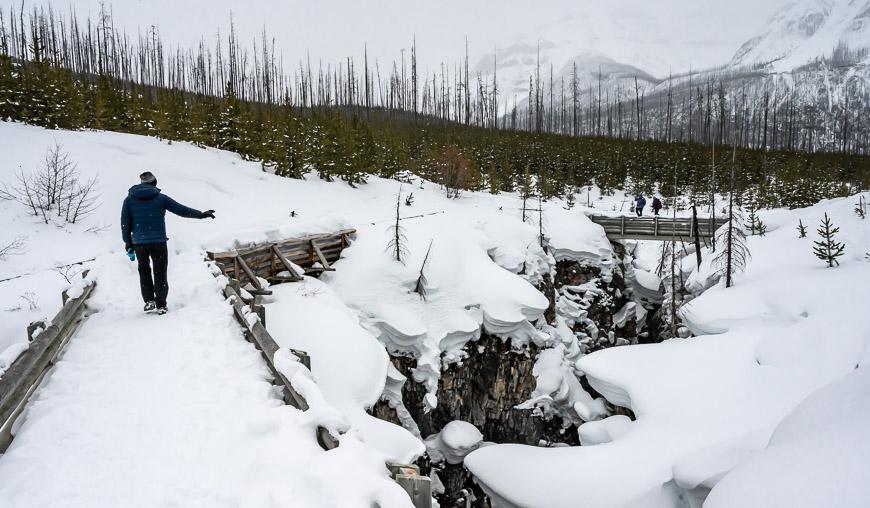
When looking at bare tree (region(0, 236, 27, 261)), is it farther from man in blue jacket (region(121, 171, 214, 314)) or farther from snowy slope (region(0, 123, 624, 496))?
man in blue jacket (region(121, 171, 214, 314))

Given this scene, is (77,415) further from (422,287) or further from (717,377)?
(717,377)

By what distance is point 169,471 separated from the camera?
9.33 ft

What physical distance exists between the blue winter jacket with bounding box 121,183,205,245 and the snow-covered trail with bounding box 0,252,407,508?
1.39 meters

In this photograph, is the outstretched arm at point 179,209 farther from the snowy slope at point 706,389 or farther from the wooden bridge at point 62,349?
the snowy slope at point 706,389

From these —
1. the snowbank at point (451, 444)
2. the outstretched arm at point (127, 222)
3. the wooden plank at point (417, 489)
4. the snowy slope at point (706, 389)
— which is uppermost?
the outstretched arm at point (127, 222)

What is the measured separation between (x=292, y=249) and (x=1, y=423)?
929cm

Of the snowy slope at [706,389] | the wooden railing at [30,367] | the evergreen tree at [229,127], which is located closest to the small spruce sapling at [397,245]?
the snowy slope at [706,389]

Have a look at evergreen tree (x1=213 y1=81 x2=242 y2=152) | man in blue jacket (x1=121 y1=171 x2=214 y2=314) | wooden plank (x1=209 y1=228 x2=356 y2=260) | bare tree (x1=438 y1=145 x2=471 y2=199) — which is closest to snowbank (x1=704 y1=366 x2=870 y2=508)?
man in blue jacket (x1=121 y1=171 x2=214 y2=314)

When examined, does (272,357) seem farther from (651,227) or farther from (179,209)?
(651,227)

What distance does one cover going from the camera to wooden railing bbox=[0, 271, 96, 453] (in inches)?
118

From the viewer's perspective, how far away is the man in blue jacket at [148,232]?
5.75 m

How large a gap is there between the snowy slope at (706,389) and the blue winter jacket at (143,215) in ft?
26.1

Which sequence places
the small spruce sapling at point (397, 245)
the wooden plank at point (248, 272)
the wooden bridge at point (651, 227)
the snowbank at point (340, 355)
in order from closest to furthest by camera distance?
the snowbank at point (340, 355)
the wooden plank at point (248, 272)
the small spruce sapling at point (397, 245)
the wooden bridge at point (651, 227)

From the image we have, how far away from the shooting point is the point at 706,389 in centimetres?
997
